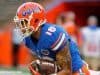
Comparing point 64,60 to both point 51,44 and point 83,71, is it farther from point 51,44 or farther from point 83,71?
point 83,71

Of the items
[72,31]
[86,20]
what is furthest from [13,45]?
[86,20]

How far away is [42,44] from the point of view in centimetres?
584

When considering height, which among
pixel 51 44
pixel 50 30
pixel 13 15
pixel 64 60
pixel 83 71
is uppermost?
pixel 13 15

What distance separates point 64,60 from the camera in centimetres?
577

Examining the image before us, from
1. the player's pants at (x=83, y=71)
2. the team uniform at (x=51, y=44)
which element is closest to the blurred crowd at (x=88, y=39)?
the player's pants at (x=83, y=71)

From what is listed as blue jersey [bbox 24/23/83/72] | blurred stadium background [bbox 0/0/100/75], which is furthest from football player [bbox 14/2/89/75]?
blurred stadium background [bbox 0/0/100/75]

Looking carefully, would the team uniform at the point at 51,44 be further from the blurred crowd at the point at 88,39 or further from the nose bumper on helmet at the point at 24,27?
the blurred crowd at the point at 88,39

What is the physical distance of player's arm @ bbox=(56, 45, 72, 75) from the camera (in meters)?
5.77

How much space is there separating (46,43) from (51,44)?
5 cm

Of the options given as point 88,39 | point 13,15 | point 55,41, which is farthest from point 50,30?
point 13,15

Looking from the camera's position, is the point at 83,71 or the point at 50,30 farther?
the point at 83,71

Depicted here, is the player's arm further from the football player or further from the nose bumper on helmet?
the nose bumper on helmet

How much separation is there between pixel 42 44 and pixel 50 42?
92 mm

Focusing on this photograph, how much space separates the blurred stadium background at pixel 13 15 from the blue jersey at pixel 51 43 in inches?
227
